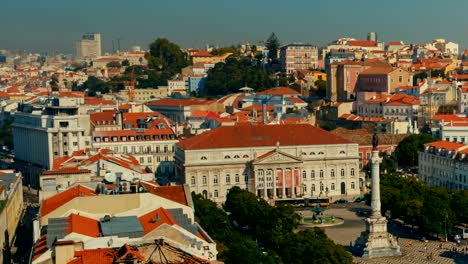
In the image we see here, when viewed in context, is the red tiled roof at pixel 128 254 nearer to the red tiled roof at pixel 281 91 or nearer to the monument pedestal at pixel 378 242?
the monument pedestal at pixel 378 242

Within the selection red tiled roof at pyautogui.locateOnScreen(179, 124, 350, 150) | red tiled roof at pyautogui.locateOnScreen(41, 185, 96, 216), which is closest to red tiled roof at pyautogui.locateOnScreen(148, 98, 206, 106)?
red tiled roof at pyautogui.locateOnScreen(179, 124, 350, 150)

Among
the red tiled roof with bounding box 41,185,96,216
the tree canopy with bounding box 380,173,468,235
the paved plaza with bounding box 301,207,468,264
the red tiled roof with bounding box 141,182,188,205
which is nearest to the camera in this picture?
the red tiled roof with bounding box 41,185,96,216

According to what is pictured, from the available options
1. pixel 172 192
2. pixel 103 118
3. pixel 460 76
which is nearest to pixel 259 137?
pixel 103 118

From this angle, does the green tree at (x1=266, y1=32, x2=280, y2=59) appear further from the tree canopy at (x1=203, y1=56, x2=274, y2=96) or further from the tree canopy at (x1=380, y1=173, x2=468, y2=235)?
the tree canopy at (x1=380, y1=173, x2=468, y2=235)

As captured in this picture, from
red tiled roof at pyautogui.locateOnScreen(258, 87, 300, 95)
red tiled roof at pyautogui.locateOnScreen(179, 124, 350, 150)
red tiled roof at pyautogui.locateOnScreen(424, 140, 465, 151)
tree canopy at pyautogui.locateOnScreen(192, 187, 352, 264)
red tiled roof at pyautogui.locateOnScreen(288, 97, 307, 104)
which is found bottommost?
tree canopy at pyautogui.locateOnScreen(192, 187, 352, 264)

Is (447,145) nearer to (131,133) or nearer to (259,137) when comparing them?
(259,137)

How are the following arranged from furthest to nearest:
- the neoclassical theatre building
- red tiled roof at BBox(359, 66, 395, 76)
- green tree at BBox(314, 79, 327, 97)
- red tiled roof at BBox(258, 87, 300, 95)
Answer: green tree at BBox(314, 79, 327, 97), red tiled roof at BBox(258, 87, 300, 95), red tiled roof at BBox(359, 66, 395, 76), the neoclassical theatre building

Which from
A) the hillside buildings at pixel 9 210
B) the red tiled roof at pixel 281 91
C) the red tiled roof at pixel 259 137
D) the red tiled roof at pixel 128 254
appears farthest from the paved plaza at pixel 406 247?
the red tiled roof at pixel 281 91

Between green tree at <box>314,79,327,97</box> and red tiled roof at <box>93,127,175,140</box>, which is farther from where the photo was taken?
green tree at <box>314,79,327,97</box>
